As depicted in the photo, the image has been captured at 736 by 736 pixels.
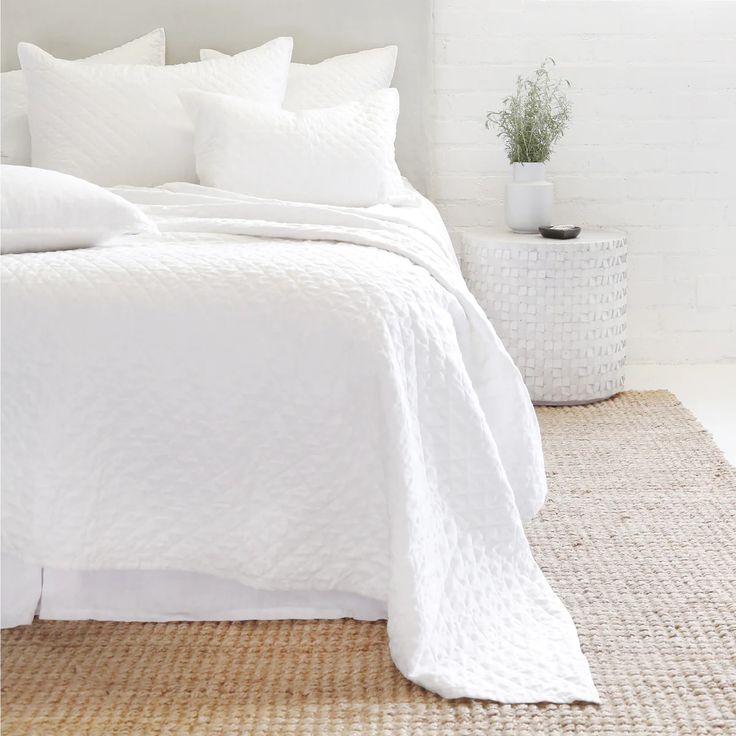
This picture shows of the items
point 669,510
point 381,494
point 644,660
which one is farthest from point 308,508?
point 669,510

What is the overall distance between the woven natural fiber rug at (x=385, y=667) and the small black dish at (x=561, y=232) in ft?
3.45

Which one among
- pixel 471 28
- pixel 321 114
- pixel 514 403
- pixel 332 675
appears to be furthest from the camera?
pixel 471 28

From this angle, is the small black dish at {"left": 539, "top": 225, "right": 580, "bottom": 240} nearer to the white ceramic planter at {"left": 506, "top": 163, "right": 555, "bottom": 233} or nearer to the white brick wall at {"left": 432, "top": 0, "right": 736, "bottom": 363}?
the white ceramic planter at {"left": 506, "top": 163, "right": 555, "bottom": 233}

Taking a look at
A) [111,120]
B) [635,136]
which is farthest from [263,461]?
[635,136]

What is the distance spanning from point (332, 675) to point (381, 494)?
0.92 ft

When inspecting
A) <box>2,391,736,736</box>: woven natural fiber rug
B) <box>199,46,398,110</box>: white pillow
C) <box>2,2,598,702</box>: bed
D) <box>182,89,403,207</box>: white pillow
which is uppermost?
<box>199,46,398,110</box>: white pillow

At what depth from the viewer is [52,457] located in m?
1.59

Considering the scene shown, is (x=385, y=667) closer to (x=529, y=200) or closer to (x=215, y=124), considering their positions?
(x=215, y=124)

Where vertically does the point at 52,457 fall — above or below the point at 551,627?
above

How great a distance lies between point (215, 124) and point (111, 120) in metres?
0.32

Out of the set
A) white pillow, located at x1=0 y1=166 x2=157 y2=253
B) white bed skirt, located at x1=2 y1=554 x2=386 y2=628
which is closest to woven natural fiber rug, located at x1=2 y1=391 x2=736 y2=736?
white bed skirt, located at x1=2 y1=554 x2=386 y2=628

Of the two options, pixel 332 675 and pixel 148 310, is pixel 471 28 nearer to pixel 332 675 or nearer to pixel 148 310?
pixel 148 310

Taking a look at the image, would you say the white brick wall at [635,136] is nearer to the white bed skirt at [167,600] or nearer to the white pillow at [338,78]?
the white pillow at [338,78]

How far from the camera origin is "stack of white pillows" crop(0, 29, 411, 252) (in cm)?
262
